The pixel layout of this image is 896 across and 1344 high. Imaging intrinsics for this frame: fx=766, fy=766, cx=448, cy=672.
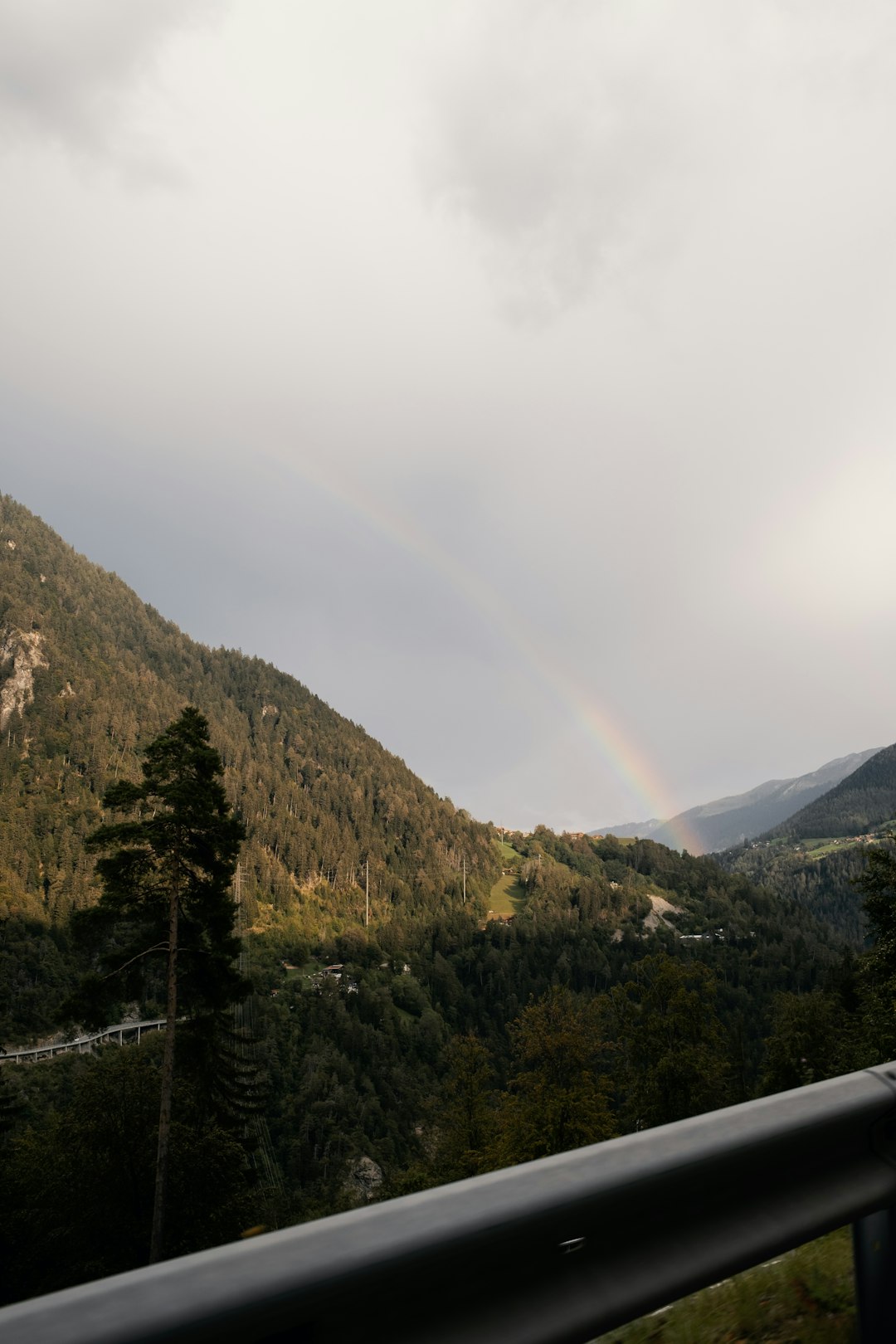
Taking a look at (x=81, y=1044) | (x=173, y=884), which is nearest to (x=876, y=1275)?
(x=173, y=884)

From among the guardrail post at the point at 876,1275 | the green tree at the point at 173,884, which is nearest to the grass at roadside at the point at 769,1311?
the guardrail post at the point at 876,1275

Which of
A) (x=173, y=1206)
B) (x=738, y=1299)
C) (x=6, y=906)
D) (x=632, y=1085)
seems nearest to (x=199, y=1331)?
(x=738, y=1299)

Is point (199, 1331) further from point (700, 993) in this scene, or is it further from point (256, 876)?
point (256, 876)

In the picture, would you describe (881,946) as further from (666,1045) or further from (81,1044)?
(81,1044)

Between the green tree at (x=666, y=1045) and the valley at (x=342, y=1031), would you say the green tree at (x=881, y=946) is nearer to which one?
the valley at (x=342, y=1031)

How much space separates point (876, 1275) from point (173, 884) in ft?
58.7

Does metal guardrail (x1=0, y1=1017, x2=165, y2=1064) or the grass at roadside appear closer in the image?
the grass at roadside

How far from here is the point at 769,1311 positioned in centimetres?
245

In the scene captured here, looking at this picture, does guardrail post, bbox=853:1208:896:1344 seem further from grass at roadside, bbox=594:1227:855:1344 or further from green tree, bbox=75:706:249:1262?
green tree, bbox=75:706:249:1262

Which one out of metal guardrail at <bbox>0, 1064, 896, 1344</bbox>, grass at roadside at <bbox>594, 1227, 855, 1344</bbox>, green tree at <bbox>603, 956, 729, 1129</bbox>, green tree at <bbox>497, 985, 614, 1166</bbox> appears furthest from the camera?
green tree at <bbox>603, 956, 729, 1129</bbox>

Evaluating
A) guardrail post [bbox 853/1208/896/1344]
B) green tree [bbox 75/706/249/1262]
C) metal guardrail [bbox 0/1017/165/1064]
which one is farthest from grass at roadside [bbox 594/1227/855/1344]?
metal guardrail [bbox 0/1017/165/1064]

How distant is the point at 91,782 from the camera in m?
180

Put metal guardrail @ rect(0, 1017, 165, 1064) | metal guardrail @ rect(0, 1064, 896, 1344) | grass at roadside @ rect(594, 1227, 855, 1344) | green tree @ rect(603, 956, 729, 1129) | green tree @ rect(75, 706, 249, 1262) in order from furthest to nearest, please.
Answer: metal guardrail @ rect(0, 1017, 165, 1064), green tree @ rect(603, 956, 729, 1129), green tree @ rect(75, 706, 249, 1262), grass at roadside @ rect(594, 1227, 855, 1344), metal guardrail @ rect(0, 1064, 896, 1344)

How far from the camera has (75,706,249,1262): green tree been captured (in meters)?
17.5
